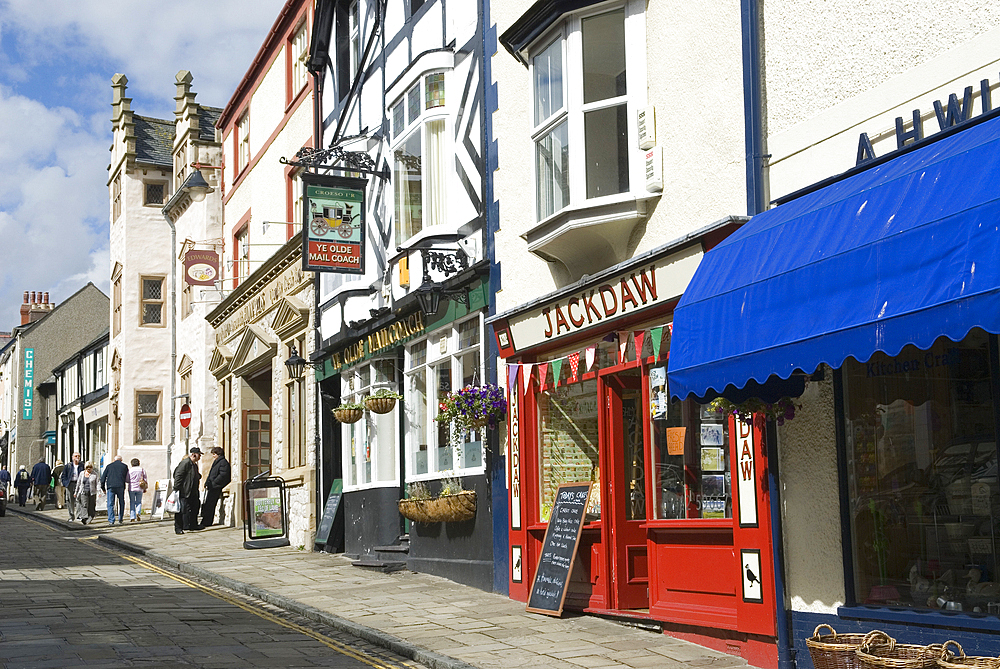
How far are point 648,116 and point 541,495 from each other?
4.51 meters

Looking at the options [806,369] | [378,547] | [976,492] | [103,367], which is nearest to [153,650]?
[806,369]

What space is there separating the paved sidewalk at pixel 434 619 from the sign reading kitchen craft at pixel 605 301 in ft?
9.61

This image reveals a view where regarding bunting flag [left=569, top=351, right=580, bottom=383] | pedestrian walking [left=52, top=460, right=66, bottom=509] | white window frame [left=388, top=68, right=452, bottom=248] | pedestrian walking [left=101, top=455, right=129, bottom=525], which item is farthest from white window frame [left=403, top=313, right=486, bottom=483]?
pedestrian walking [left=52, top=460, right=66, bottom=509]

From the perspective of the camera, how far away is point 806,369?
6.95m

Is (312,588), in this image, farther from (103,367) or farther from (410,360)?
(103,367)

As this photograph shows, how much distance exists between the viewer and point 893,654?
6.99 m

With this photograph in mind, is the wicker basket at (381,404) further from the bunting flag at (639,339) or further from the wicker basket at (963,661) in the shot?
the wicker basket at (963,661)

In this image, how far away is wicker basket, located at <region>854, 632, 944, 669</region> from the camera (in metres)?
6.35

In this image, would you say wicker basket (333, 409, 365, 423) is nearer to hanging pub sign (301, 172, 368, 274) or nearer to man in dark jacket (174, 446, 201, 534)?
hanging pub sign (301, 172, 368, 274)

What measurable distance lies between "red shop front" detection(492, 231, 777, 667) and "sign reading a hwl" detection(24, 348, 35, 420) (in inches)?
2128

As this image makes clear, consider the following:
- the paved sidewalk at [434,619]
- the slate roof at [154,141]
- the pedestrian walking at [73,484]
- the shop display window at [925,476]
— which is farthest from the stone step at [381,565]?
the slate roof at [154,141]

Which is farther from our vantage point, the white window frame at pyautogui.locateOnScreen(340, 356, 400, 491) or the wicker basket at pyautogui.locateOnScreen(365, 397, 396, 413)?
the white window frame at pyautogui.locateOnScreen(340, 356, 400, 491)

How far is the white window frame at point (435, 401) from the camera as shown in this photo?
568 inches

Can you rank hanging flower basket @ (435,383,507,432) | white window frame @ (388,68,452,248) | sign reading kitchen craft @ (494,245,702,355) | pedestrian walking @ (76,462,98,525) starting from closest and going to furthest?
sign reading kitchen craft @ (494,245,702,355), hanging flower basket @ (435,383,507,432), white window frame @ (388,68,452,248), pedestrian walking @ (76,462,98,525)
